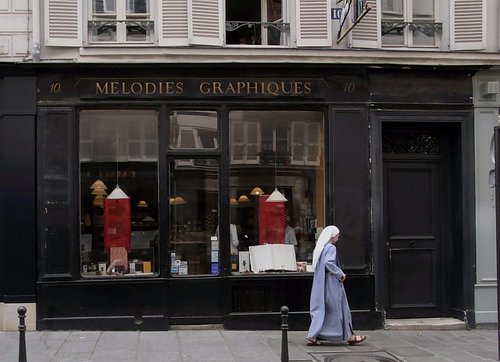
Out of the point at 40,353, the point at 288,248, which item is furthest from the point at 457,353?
the point at 40,353

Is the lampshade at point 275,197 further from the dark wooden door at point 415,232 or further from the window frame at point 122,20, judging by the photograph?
the window frame at point 122,20

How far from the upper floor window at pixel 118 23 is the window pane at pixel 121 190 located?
1242 mm

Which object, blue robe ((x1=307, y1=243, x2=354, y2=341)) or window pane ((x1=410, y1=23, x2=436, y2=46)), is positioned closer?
blue robe ((x1=307, y1=243, x2=354, y2=341))

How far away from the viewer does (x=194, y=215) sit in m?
11.8

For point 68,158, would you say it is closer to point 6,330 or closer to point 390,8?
point 6,330

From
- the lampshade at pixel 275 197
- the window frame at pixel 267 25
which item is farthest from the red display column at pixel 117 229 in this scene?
the window frame at pixel 267 25

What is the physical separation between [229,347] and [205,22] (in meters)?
5.29

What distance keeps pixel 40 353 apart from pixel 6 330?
1.66 metres

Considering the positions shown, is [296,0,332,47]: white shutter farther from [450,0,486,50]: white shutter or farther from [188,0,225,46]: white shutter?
[450,0,486,50]: white shutter

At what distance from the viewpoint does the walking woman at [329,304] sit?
1030 centimetres

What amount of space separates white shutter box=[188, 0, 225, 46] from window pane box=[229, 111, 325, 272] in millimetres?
1338

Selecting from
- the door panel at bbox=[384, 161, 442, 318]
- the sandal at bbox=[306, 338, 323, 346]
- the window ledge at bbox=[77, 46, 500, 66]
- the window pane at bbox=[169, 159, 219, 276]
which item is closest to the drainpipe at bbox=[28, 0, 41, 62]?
the window ledge at bbox=[77, 46, 500, 66]

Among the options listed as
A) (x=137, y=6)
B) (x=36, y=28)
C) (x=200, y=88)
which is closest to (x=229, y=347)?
(x=200, y=88)

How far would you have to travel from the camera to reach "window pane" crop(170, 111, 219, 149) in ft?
38.4
